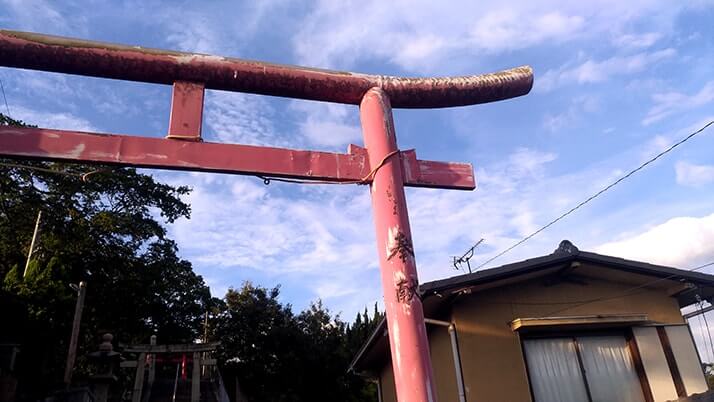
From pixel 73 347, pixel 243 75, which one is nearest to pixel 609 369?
pixel 243 75

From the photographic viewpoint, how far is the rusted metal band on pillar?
3.32 metres

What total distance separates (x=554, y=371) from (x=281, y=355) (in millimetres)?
24290

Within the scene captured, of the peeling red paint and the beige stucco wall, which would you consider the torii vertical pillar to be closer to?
the peeling red paint

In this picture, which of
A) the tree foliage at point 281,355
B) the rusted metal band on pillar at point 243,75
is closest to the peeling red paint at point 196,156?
the rusted metal band on pillar at point 243,75

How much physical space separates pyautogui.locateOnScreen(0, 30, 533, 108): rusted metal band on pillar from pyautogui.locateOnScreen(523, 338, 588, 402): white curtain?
6152 mm

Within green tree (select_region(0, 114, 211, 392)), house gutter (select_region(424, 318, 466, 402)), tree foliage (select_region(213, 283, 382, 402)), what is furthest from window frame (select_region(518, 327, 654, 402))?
tree foliage (select_region(213, 283, 382, 402))

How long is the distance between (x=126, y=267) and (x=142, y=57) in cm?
2282

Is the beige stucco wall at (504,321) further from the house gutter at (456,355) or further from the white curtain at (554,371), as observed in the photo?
the white curtain at (554,371)

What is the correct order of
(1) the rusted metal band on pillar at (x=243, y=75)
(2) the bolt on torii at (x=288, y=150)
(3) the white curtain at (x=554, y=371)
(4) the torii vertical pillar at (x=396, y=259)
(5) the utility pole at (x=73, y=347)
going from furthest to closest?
(5) the utility pole at (x=73, y=347) < (3) the white curtain at (x=554, y=371) < (1) the rusted metal band on pillar at (x=243, y=75) < (2) the bolt on torii at (x=288, y=150) < (4) the torii vertical pillar at (x=396, y=259)

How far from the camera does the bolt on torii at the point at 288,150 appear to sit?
3.10 m

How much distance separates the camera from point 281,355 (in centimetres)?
3030

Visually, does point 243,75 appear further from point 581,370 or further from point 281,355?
point 281,355

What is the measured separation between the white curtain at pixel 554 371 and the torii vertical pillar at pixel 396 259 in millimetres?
6579

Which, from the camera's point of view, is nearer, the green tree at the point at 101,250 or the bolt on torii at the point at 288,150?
the bolt on torii at the point at 288,150
